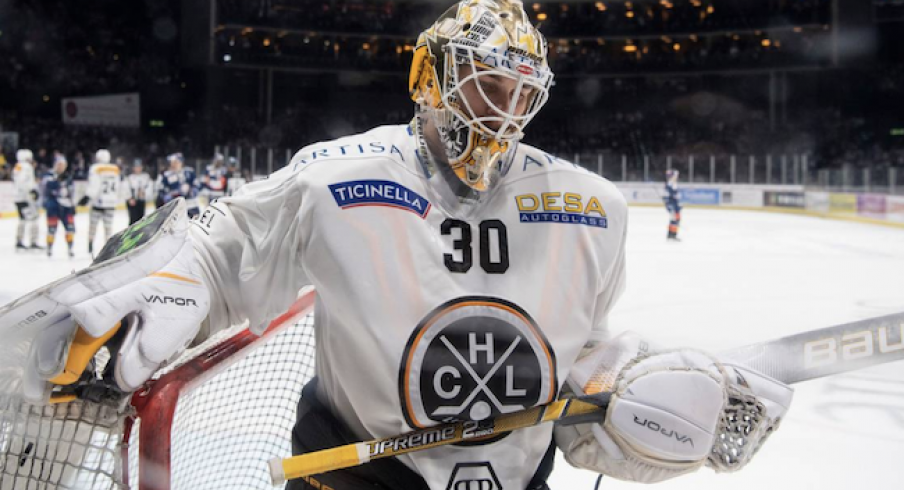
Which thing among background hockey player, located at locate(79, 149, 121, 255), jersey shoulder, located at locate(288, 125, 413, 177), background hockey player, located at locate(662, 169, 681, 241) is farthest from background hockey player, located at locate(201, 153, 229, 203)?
jersey shoulder, located at locate(288, 125, 413, 177)

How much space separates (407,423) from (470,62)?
1.54 feet

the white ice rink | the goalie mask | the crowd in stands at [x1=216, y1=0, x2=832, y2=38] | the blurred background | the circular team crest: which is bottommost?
the white ice rink

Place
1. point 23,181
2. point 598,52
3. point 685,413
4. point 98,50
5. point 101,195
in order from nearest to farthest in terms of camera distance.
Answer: point 685,413, point 101,195, point 23,181, point 98,50, point 598,52

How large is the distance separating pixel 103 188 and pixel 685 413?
7908 mm

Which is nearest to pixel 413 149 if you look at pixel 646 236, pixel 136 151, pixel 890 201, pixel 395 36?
pixel 646 236

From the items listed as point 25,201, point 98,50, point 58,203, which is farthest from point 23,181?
point 98,50

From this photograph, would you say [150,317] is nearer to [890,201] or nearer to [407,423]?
[407,423]

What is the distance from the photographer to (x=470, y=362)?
952 millimetres

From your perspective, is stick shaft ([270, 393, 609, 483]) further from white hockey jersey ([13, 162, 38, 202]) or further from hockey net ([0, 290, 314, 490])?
white hockey jersey ([13, 162, 38, 202])

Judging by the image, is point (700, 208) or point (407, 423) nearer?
point (407, 423)

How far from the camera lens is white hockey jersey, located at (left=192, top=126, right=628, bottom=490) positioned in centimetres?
95

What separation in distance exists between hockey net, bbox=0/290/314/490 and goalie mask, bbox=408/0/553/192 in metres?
0.35

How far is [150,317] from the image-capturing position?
0.84 metres

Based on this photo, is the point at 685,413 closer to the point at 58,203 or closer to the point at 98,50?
the point at 58,203
